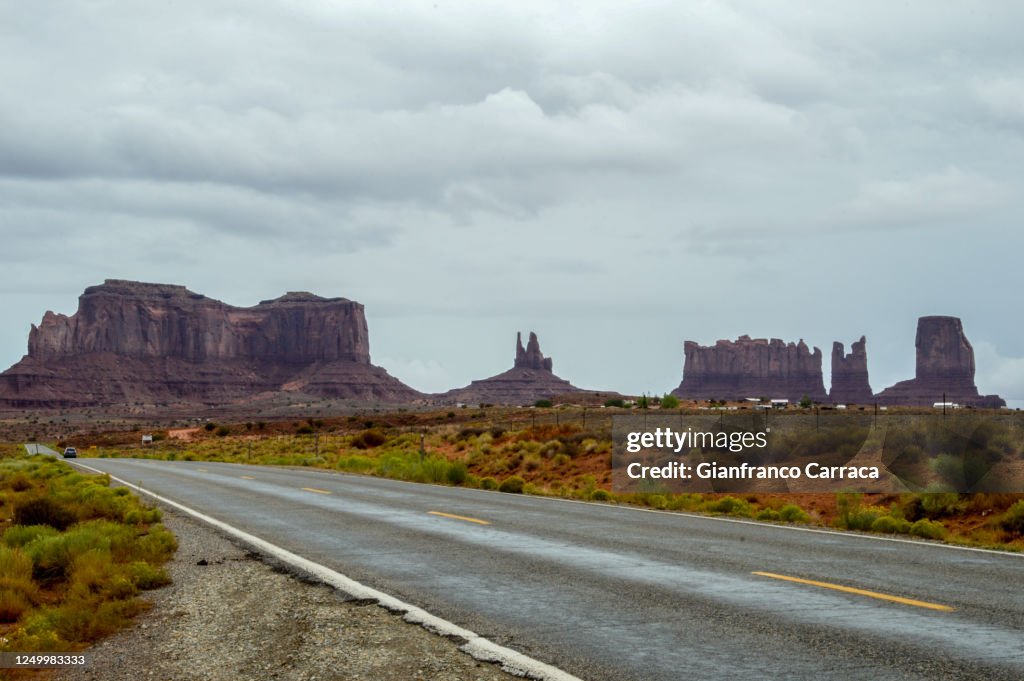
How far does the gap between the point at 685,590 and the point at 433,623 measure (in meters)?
2.69

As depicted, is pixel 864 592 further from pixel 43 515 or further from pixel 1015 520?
pixel 43 515

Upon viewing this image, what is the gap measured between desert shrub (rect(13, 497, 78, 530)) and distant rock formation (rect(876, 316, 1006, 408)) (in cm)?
18991

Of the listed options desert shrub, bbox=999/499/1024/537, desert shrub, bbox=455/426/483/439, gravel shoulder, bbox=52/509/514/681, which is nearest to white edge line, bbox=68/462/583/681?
gravel shoulder, bbox=52/509/514/681

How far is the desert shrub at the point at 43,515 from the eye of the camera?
1652 cm

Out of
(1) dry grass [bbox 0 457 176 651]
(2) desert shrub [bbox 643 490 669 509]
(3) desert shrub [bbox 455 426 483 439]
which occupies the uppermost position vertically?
(3) desert shrub [bbox 455 426 483 439]

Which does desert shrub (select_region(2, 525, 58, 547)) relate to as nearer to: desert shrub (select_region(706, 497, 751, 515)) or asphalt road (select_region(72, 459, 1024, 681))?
asphalt road (select_region(72, 459, 1024, 681))

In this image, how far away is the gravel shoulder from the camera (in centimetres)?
665

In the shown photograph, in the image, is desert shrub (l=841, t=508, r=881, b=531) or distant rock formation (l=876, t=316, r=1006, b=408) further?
distant rock formation (l=876, t=316, r=1006, b=408)

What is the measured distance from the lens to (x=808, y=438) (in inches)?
1199

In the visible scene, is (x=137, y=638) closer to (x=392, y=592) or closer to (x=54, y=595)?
(x=392, y=592)

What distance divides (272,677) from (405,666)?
0.88m

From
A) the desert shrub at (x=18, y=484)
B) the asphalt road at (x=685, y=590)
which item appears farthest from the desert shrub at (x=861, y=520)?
the desert shrub at (x=18, y=484)

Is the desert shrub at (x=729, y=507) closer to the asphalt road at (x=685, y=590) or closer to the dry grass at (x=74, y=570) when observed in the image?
the asphalt road at (x=685, y=590)

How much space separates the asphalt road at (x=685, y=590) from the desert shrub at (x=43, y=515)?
8.82 feet
